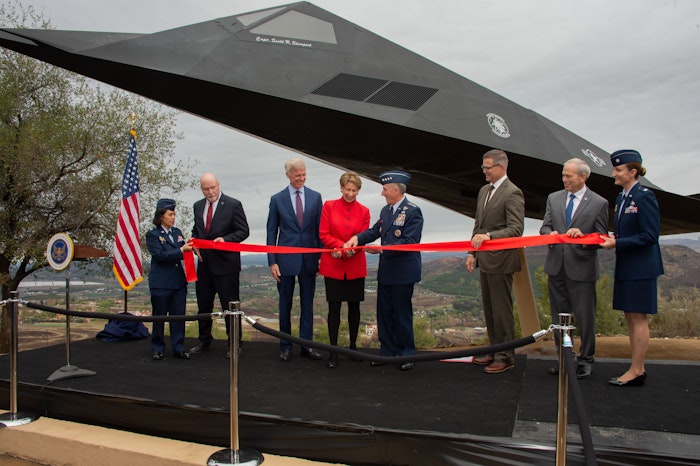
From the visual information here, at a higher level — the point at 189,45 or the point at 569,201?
the point at 189,45

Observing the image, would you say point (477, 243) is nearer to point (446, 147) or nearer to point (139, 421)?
point (446, 147)

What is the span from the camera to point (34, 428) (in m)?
4.06

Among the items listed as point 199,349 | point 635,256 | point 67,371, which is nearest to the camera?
point 635,256

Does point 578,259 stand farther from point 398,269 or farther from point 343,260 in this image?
point 343,260

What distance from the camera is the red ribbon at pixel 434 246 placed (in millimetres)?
4316

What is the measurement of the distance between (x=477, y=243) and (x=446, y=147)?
4.54 ft

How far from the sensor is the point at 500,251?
186 inches

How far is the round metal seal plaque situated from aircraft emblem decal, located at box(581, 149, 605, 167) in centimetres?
657

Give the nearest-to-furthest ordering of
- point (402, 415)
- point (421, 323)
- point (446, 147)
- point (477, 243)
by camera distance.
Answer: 1. point (402, 415)
2. point (477, 243)
3. point (446, 147)
4. point (421, 323)

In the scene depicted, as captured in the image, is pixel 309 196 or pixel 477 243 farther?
pixel 309 196

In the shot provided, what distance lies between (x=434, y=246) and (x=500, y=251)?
627mm

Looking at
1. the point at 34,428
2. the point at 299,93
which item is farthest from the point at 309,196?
the point at 34,428

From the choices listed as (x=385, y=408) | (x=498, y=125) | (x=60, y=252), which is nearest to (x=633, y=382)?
(x=385, y=408)

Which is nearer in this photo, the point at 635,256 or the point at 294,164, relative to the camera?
the point at 635,256
